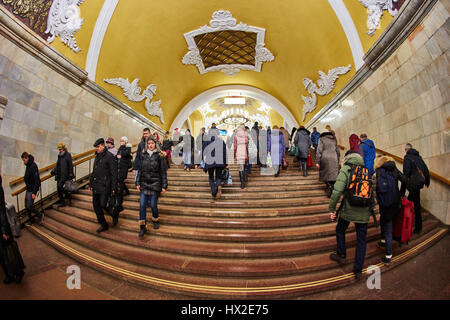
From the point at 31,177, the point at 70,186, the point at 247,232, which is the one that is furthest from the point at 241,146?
the point at 31,177

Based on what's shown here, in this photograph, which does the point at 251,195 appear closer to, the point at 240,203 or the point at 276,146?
the point at 240,203

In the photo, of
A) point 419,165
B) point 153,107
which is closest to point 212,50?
point 153,107

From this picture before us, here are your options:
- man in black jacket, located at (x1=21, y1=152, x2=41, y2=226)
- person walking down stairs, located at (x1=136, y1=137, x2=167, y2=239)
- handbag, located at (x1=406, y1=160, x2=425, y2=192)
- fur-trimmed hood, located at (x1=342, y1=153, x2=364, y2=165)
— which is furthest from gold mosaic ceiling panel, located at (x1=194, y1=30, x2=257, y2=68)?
fur-trimmed hood, located at (x1=342, y1=153, x2=364, y2=165)

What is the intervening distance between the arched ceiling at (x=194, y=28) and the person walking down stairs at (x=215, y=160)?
5141 millimetres

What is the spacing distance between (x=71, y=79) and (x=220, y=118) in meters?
13.0

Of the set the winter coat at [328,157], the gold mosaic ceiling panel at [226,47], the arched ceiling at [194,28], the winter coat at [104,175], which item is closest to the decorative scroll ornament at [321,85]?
the arched ceiling at [194,28]

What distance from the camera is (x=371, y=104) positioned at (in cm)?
510

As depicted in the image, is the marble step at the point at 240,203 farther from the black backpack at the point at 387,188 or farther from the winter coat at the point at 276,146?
the winter coat at the point at 276,146

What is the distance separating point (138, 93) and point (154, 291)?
8.44 m

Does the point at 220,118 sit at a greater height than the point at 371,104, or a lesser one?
greater

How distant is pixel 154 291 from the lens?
74.7 inches

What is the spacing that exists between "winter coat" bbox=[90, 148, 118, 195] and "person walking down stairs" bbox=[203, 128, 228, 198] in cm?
169

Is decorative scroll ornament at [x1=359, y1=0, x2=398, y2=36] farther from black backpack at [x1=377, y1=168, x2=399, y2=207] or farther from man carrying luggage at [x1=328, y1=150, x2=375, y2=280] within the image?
man carrying luggage at [x1=328, y1=150, x2=375, y2=280]
